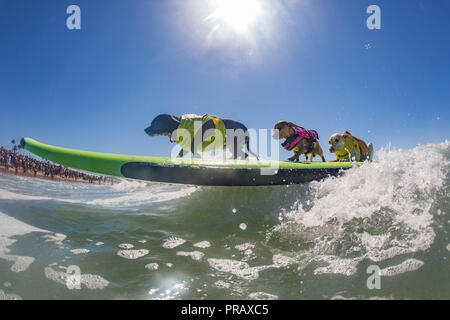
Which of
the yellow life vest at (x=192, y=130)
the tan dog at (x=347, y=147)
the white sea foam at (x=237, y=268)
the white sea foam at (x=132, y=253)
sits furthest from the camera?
the tan dog at (x=347, y=147)

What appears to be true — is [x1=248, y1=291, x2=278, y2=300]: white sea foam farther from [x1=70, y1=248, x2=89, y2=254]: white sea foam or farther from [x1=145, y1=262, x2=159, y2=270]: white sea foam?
[x1=70, y1=248, x2=89, y2=254]: white sea foam

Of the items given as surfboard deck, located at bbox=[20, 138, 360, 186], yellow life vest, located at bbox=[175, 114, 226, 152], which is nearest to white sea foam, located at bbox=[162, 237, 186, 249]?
surfboard deck, located at bbox=[20, 138, 360, 186]

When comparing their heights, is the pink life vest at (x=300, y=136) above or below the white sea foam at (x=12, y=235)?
above

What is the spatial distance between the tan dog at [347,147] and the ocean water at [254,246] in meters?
2.44

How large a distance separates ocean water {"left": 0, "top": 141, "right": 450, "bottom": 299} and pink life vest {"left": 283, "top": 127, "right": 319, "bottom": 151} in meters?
1.90

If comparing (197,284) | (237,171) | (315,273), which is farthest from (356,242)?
(237,171)

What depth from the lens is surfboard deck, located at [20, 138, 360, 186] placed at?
12.6 ft

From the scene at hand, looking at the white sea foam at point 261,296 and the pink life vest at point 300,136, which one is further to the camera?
the pink life vest at point 300,136

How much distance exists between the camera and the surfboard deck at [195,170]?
151 inches

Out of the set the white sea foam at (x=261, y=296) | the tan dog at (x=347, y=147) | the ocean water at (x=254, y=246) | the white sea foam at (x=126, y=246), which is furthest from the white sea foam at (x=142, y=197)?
the tan dog at (x=347, y=147)

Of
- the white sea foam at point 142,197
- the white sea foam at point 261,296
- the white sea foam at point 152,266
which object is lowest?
the white sea foam at point 261,296

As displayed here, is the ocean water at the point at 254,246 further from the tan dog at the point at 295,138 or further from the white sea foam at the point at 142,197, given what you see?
the tan dog at the point at 295,138

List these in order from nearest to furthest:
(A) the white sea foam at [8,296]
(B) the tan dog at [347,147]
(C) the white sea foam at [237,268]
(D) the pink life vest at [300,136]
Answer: (A) the white sea foam at [8,296]
(C) the white sea foam at [237,268]
(D) the pink life vest at [300,136]
(B) the tan dog at [347,147]
